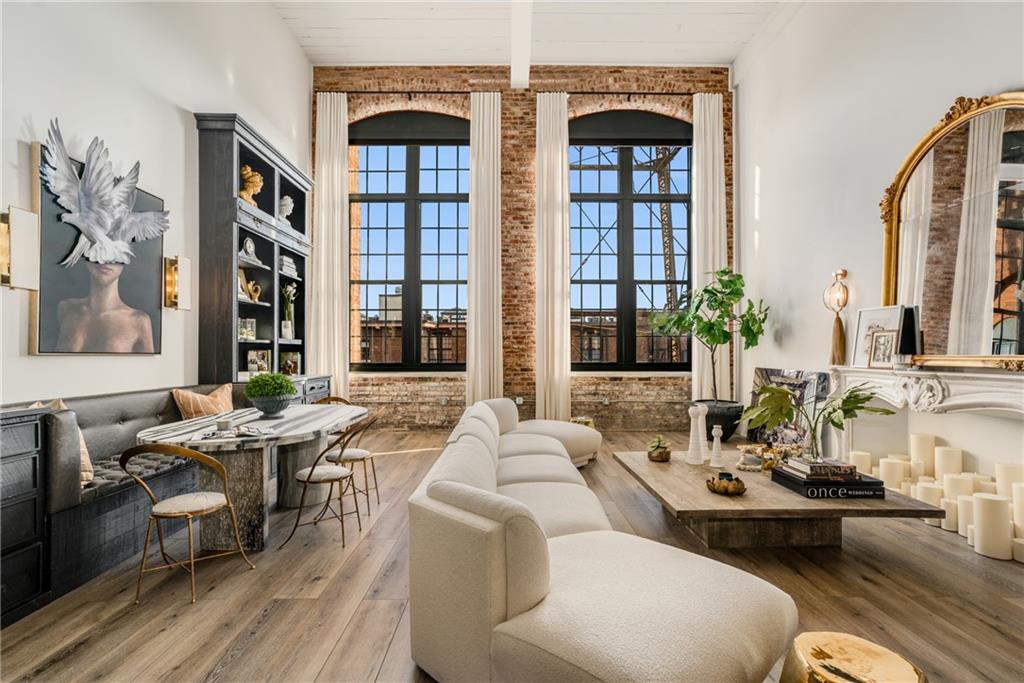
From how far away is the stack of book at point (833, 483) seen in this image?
2.89 meters

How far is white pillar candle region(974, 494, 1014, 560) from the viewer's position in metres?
2.92

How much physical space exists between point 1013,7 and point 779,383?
3.66 m

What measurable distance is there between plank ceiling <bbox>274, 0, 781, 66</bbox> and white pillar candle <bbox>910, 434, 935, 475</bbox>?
5.08 m

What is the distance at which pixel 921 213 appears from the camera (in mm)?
3922

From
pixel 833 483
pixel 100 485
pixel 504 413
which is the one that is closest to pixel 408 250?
pixel 504 413

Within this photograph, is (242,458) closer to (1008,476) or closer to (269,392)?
(269,392)

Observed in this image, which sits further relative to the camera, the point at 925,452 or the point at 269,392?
the point at 925,452

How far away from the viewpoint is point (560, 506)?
2.52 m

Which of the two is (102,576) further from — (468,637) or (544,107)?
(544,107)

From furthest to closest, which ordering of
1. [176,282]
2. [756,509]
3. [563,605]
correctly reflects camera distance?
[176,282], [756,509], [563,605]

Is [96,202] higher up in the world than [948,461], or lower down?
higher up

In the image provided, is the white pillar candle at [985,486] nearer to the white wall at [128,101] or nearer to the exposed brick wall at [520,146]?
the exposed brick wall at [520,146]

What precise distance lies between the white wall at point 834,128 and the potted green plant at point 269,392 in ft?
15.5

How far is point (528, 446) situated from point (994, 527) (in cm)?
280
